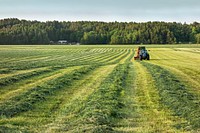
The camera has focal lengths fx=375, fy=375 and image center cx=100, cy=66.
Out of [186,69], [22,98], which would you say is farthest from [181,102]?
[186,69]

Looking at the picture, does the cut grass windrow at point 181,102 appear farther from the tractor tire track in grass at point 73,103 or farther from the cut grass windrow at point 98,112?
the tractor tire track in grass at point 73,103

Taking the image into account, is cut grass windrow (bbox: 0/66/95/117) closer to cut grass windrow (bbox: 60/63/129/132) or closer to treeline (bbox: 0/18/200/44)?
cut grass windrow (bbox: 60/63/129/132)

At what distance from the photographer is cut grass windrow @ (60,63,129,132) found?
32.0ft

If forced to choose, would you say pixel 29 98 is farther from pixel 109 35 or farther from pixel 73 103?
pixel 109 35

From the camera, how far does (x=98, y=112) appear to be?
1148 centimetres

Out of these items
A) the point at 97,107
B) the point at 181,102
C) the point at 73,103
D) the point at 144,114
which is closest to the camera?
the point at 144,114

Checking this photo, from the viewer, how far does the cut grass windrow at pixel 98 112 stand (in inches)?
384

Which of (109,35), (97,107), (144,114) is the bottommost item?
(109,35)

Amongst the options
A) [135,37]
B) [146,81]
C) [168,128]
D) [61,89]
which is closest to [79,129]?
[168,128]

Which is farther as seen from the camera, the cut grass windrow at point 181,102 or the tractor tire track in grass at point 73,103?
the cut grass windrow at point 181,102

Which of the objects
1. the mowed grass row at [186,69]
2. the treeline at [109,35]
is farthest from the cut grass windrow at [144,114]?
the treeline at [109,35]

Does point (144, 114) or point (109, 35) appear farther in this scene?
point (109, 35)

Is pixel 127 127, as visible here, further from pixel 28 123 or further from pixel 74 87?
pixel 74 87

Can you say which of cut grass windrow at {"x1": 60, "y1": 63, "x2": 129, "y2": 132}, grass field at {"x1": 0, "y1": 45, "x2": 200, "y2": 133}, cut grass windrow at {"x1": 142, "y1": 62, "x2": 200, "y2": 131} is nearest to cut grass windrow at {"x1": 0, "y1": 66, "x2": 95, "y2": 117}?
grass field at {"x1": 0, "y1": 45, "x2": 200, "y2": 133}
